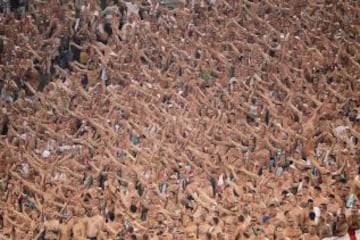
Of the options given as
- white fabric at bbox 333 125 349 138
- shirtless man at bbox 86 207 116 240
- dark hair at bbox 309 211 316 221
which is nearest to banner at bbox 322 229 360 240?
dark hair at bbox 309 211 316 221

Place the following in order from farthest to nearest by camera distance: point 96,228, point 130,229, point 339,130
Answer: point 339,130 < point 96,228 < point 130,229

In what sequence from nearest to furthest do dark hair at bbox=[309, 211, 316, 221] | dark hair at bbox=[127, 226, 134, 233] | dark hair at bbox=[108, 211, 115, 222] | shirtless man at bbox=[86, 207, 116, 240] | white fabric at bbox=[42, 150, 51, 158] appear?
dark hair at bbox=[309, 211, 316, 221] → dark hair at bbox=[127, 226, 134, 233] → shirtless man at bbox=[86, 207, 116, 240] → dark hair at bbox=[108, 211, 115, 222] → white fabric at bbox=[42, 150, 51, 158]

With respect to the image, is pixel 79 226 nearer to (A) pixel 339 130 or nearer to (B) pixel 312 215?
(B) pixel 312 215

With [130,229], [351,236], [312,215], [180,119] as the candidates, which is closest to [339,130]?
[312,215]

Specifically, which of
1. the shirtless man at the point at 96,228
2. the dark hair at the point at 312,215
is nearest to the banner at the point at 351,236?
the dark hair at the point at 312,215

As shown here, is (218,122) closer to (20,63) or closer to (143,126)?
(143,126)

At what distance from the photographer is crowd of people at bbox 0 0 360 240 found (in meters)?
26.0

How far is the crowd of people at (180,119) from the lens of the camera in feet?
85.4

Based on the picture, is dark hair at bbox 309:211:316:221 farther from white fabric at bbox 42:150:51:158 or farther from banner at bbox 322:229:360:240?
white fabric at bbox 42:150:51:158

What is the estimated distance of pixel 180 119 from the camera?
30.6 m

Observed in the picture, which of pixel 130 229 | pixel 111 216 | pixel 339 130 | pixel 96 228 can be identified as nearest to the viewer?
pixel 130 229

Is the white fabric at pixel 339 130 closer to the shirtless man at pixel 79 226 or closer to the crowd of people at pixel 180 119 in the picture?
the crowd of people at pixel 180 119

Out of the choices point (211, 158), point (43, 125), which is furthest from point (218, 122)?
point (43, 125)

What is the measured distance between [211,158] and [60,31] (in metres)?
7.84
